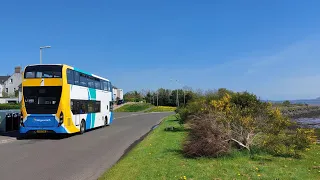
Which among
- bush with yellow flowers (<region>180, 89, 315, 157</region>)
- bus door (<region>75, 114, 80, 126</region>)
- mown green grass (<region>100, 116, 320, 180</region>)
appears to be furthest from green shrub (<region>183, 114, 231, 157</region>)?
bus door (<region>75, 114, 80, 126</region>)

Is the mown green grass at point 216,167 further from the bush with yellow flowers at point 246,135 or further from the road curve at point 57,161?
the road curve at point 57,161

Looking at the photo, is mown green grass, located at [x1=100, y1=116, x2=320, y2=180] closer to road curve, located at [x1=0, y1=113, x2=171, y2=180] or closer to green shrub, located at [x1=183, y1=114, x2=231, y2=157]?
green shrub, located at [x1=183, y1=114, x2=231, y2=157]

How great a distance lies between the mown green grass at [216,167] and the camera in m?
7.26

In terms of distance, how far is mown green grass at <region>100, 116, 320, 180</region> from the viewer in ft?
23.8

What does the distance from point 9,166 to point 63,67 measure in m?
8.62

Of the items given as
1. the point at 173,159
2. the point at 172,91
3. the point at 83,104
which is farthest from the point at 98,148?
the point at 172,91

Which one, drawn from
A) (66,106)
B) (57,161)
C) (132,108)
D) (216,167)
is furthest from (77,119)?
(132,108)

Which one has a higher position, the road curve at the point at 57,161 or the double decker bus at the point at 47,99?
the double decker bus at the point at 47,99

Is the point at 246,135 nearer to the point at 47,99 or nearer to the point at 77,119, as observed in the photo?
the point at 47,99

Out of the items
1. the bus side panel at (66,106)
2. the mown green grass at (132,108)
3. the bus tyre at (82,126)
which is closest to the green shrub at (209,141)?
the bus side panel at (66,106)

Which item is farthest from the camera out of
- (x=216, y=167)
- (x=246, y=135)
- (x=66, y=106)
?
(x=66, y=106)

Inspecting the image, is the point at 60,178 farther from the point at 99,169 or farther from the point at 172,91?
the point at 172,91

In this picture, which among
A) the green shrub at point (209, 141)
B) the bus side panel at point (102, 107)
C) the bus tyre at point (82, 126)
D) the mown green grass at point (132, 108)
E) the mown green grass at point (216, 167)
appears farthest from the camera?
the mown green grass at point (132, 108)

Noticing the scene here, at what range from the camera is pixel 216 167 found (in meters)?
8.04
